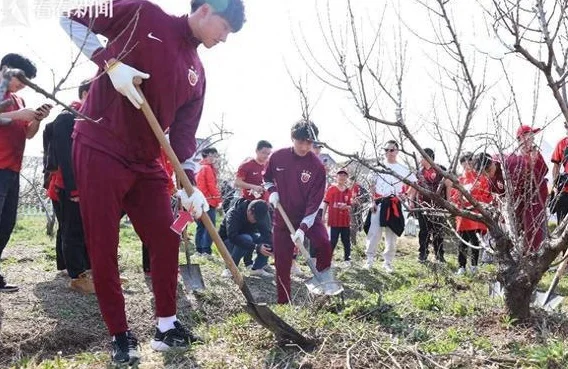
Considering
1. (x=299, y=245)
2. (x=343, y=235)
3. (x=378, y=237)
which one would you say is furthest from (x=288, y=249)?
(x=343, y=235)

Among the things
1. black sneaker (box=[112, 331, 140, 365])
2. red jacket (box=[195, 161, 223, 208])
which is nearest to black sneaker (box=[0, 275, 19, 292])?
black sneaker (box=[112, 331, 140, 365])

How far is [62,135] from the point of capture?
4.66 m

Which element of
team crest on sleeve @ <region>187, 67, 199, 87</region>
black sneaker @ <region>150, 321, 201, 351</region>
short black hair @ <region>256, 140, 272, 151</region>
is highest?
short black hair @ <region>256, 140, 272, 151</region>

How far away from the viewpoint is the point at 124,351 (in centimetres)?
283

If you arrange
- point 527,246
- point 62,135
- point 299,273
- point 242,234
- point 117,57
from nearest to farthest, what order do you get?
point 117,57
point 527,246
point 62,135
point 242,234
point 299,273

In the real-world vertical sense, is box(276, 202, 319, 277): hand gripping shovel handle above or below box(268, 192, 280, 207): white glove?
below

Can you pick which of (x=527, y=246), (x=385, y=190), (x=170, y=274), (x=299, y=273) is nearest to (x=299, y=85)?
(x=170, y=274)

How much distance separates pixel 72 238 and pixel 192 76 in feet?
7.54

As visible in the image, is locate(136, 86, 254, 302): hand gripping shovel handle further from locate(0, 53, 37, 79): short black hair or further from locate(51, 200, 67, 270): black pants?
locate(51, 200, 67, 270): black pants

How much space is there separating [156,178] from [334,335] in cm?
133

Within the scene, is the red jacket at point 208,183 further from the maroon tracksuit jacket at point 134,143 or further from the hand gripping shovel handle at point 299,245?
the maroon tracksuit jacket at point 134,143

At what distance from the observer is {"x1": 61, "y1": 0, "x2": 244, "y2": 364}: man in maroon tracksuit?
112 inches

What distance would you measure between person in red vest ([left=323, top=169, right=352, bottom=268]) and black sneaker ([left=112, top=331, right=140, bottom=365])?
619 cm

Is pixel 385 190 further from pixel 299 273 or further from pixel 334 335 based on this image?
pixel 334 335
